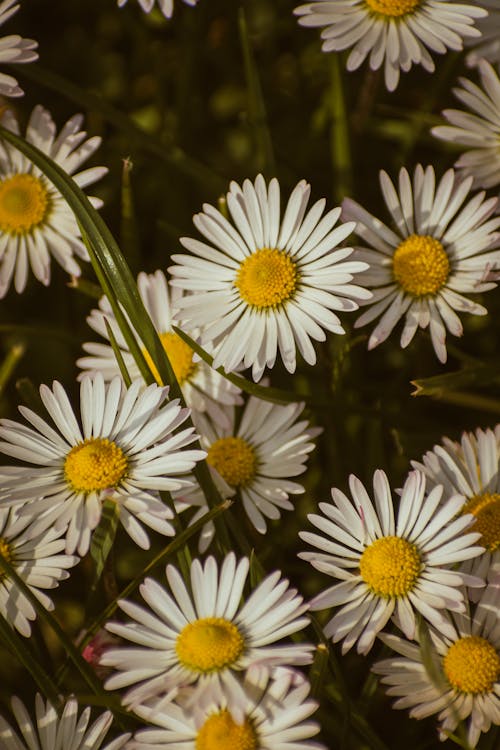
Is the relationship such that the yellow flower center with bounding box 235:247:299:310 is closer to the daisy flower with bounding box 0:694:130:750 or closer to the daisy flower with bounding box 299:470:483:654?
the daisy flower with bounding box 299:470:483:654

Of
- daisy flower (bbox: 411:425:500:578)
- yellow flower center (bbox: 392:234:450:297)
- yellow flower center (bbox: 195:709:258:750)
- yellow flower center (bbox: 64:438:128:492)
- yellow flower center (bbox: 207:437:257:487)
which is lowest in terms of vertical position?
yellow flower center (bbox: 195:709:258:750)

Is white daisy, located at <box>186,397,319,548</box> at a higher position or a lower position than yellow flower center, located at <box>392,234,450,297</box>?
lower

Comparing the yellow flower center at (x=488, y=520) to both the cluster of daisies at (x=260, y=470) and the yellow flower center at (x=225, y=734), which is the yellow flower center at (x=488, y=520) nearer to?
the cluster of daisies at (x=260, y=470)

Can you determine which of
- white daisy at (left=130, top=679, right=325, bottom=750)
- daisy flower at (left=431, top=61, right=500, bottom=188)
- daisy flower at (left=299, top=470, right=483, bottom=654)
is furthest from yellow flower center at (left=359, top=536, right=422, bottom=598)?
daisy flower at (left=431, top=61, right=500, bottom=188)

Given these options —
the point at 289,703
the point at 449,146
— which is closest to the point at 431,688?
the point at 289,703

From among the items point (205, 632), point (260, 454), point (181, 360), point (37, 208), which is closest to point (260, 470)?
point (260, 454)

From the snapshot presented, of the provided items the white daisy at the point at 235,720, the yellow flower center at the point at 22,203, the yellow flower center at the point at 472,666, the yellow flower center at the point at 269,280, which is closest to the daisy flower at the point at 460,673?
the yellow flower center at the point at 472,666
